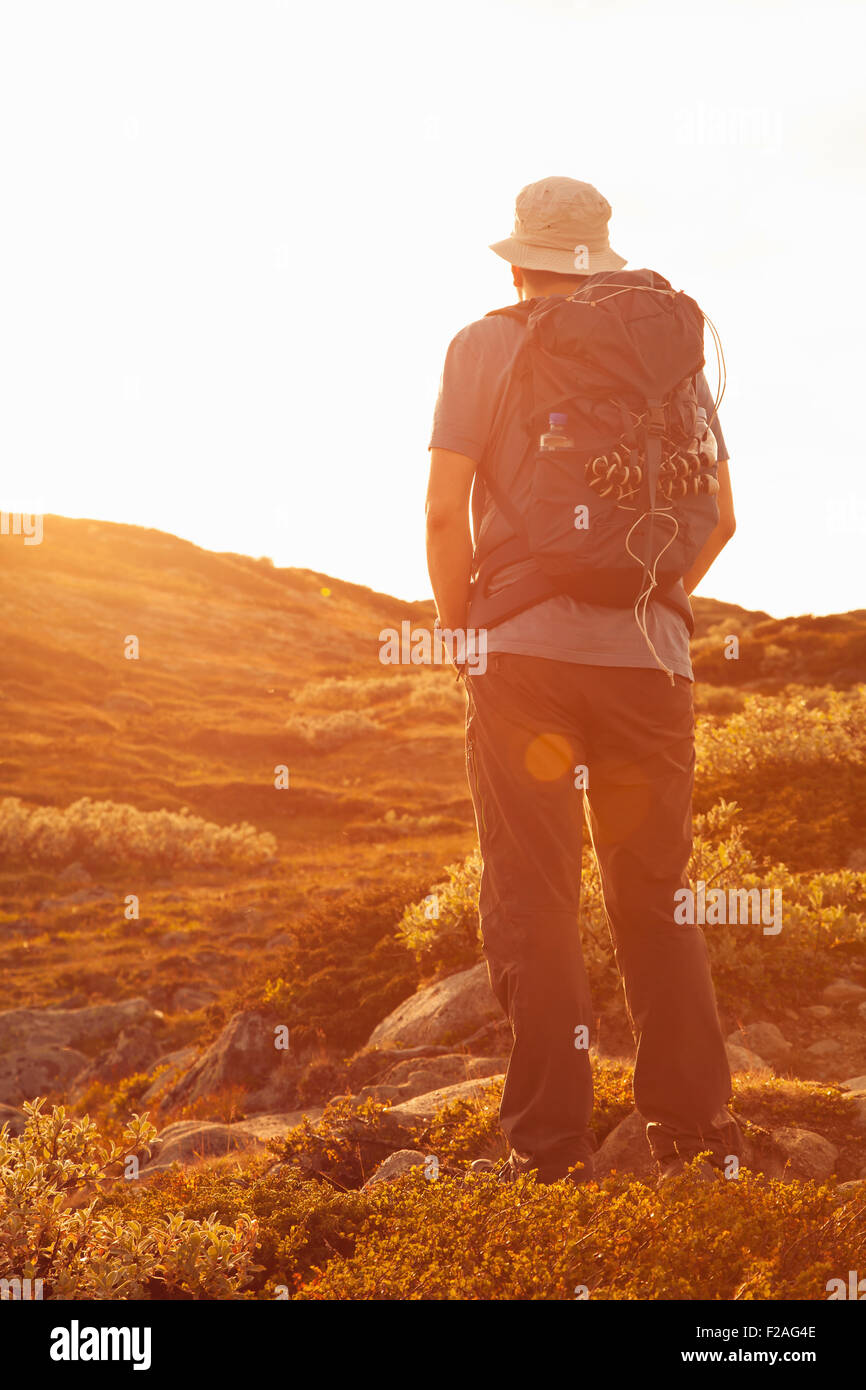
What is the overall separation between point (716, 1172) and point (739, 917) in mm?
3183

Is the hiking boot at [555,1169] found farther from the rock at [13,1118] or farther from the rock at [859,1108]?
the rock at [13,1118]

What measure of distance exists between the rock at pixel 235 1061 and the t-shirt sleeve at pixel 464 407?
559 centimetres

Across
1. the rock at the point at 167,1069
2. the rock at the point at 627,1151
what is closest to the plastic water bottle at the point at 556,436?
the rock at the point at 627,1151

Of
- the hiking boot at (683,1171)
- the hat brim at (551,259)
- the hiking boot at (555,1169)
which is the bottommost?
the hiking boot at (683,1171)

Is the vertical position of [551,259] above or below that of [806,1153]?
above

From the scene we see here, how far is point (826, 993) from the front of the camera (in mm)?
6426

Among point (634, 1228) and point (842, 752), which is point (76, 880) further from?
point (634, 1228)

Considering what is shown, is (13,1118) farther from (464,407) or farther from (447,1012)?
(464,407)

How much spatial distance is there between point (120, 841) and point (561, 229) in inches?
718

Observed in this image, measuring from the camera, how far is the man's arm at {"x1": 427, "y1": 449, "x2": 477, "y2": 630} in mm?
3656

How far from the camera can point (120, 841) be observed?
67.5 ft

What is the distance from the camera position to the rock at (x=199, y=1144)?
6.05 metres

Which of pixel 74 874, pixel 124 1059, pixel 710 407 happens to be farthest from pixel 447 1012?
pixel 74 874
